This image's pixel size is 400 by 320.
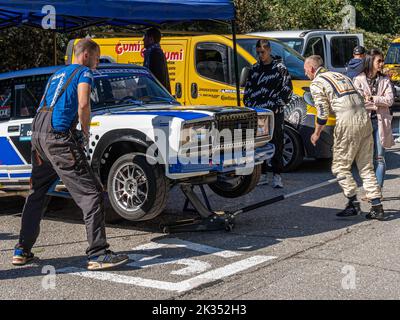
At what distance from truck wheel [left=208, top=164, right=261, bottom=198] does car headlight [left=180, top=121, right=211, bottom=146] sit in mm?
940

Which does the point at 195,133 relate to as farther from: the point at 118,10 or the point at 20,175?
the point at 118,10

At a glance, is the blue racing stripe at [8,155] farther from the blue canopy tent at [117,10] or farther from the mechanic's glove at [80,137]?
the mechanic's glove at [80,137]

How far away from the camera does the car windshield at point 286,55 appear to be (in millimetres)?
11686

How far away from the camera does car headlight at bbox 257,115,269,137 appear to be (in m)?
8.06

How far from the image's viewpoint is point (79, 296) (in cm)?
538

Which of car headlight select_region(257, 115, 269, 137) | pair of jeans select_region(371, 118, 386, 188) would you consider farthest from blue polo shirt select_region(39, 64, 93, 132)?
pair of jeans select_region(371, 118, 386, 188)

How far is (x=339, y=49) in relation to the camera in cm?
1633

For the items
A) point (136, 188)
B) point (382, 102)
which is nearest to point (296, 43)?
point (382, 102)

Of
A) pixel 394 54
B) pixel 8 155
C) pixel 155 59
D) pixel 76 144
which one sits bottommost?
pixel 8 155

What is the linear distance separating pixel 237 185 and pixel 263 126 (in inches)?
30.2

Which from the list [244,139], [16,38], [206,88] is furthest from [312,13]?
[244,139]

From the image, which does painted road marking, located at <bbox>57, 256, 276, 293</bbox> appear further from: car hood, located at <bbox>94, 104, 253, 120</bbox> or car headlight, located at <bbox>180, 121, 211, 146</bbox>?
car hood, located at <bbox>94, 104, 253, 120</bbox>

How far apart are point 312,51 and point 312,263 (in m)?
10.4
